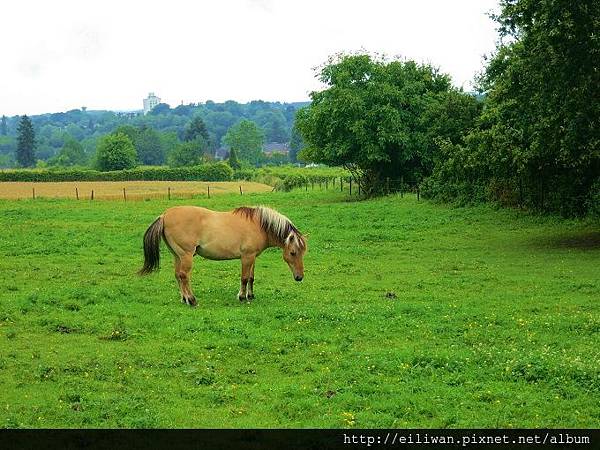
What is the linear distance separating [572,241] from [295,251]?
1387 centimetres

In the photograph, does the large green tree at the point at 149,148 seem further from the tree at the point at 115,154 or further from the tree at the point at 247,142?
the tree at the point at 115,154

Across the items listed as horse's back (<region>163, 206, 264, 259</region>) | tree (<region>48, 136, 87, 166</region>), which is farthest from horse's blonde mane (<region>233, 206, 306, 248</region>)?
tree (<region>48, 136, 87, 166</region>)

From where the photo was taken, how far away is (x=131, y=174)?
96062 millimetres

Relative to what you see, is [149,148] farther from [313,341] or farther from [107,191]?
[313,341]

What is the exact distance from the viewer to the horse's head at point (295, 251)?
16812 mm

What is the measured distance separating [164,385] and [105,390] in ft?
2.70

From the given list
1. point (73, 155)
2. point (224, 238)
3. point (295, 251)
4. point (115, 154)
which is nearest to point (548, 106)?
point (295, 251)

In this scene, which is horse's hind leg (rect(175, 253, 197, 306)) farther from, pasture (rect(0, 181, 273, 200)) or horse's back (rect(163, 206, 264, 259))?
pasture (rect(0, 181, 273, 200))

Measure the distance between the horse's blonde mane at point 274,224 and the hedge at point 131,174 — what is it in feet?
260

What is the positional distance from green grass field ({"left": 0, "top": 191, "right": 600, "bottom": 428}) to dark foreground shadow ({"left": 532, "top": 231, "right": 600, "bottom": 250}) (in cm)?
26

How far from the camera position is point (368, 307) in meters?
15.6

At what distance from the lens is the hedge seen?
90188mm

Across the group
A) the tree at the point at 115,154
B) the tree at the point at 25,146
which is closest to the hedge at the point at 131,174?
the tree at the point at 115,154

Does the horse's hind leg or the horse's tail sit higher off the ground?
the horse's tail
